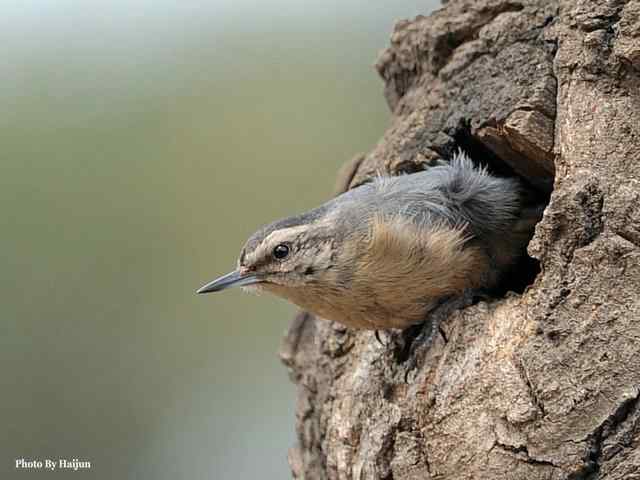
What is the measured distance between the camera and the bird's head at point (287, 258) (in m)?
3.21

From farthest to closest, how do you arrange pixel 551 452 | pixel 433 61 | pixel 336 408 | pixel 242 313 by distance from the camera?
pixel 242 313
pixel 433 61
pixel 336 408
pixel 551 452

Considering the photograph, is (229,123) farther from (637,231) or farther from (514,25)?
(637,231)

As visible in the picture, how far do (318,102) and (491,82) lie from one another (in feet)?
8.72

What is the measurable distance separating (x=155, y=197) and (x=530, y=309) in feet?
11.7

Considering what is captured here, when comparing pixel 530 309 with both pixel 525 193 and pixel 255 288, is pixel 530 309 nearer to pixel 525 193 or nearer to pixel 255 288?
pixel 525 193

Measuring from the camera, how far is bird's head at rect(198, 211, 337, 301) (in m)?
3.21

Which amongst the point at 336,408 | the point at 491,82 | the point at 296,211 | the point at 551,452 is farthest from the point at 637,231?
the point at 296,211

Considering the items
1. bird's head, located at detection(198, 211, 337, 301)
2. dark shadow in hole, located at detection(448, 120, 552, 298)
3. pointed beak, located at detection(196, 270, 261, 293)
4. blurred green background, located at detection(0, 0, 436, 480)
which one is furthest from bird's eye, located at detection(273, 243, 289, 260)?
blurred green background, located at detection(0, 0, 436, 480)

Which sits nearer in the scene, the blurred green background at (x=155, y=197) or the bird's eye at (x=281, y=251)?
the bird's eye at (x=281, y=251)

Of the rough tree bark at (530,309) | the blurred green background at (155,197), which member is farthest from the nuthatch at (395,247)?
the blurred green background at (155,197)

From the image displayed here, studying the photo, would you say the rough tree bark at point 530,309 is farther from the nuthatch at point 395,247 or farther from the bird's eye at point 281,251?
the bird's eye at point 281,251

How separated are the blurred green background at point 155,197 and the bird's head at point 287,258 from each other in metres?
2.38

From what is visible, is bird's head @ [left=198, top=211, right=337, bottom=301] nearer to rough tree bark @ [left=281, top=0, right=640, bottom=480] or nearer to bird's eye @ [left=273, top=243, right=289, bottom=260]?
bird's eye @ [left=273, top=243, right=289, bottom=260]

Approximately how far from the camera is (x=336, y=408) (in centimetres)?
339
